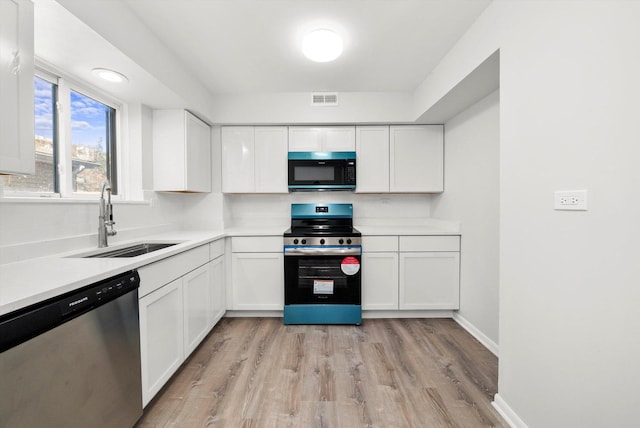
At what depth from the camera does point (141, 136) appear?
8.03 ft

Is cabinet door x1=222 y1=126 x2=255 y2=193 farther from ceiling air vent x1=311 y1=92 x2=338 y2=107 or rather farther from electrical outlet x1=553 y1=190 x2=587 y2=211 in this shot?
electrical outlet x1=553 y1=190 x2=587 y2=211

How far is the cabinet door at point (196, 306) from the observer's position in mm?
1954

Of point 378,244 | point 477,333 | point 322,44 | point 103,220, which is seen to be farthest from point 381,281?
point 103,220

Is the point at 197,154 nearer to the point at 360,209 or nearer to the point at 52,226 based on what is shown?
the point at 52,226

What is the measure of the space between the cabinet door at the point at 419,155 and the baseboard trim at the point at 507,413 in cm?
208

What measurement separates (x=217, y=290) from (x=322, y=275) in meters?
1.03

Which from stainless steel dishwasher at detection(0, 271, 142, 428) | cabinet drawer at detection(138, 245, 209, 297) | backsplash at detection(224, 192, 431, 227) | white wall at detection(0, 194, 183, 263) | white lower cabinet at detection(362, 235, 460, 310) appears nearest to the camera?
stainless steel dishwasher at detection(0, 271, 142, 428)

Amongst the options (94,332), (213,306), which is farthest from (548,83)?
(213,306)

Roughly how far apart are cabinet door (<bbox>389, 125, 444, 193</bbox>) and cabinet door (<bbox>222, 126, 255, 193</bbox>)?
1.66 m

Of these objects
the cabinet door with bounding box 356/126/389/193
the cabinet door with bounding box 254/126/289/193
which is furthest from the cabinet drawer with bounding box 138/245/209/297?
the cabinet door with bounding box 356/126/389/193

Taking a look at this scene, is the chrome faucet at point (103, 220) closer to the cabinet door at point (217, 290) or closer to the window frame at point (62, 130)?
the window frame at point (62, 130)

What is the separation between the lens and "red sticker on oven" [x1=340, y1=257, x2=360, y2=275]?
266cm

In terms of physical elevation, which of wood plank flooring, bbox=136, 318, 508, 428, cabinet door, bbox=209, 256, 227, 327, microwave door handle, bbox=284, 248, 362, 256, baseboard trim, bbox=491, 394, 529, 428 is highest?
microwave door handle, bbox=284, 248, 362, 256

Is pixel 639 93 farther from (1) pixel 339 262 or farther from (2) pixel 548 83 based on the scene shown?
(1) pixel 339 262
